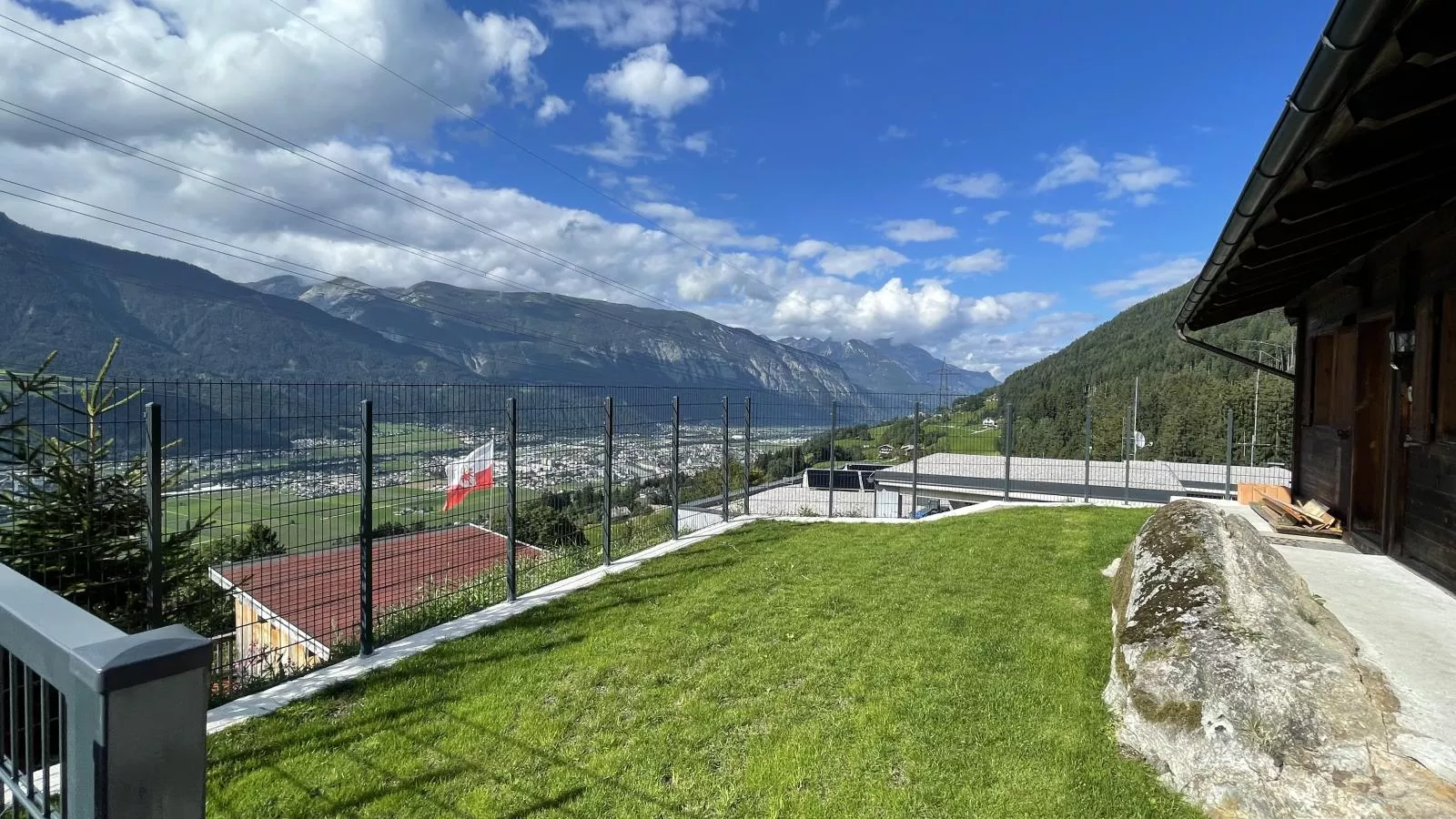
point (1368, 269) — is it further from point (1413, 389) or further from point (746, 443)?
point (746, 443)

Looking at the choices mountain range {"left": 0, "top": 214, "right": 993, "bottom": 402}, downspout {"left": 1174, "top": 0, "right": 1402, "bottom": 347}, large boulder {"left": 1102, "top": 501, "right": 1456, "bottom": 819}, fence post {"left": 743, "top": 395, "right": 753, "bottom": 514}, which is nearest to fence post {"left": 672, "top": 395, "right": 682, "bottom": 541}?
mountain range {"left": 0, "top": 214, "right": 993, "bottom": 402}

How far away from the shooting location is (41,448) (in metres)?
4.76

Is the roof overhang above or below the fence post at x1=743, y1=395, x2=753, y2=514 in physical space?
above

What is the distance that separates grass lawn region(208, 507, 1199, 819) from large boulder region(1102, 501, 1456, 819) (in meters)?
0.23

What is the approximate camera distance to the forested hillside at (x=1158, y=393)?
A: 19875mm

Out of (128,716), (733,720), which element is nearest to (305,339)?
(733,720)

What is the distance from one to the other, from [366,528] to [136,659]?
454cm

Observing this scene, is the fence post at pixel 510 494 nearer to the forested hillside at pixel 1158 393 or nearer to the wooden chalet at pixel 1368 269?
the wooden chalet at pixel 1368 269

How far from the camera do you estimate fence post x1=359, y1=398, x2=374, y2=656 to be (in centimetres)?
511

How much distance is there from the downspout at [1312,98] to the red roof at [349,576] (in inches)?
250

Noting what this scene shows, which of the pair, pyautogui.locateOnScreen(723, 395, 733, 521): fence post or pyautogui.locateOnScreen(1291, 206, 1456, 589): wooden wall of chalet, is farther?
pyautogui.locateOnScreen(723, 395, 733, 521): fence post

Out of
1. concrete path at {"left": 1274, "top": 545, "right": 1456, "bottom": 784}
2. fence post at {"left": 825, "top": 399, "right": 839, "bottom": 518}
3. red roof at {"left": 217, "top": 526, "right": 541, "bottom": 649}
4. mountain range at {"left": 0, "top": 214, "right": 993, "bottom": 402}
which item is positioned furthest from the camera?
mountain range at {"left": 0, "top": 214, "right": 993, "bottom": 402}

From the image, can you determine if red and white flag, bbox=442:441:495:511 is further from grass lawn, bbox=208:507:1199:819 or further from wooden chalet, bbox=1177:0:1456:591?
wooden chalet, bbox=1177:0:1456:591

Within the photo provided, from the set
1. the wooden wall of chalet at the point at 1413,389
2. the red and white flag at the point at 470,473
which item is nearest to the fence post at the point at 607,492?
the red and white flag at the point at 470,473
